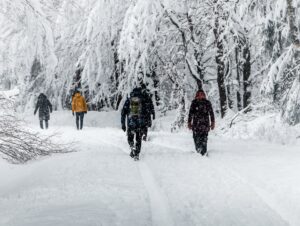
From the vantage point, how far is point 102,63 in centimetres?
2522

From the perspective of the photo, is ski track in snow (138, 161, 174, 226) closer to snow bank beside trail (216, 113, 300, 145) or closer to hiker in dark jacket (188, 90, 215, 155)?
hiker in dark jacket (188, 90, 215, 155)

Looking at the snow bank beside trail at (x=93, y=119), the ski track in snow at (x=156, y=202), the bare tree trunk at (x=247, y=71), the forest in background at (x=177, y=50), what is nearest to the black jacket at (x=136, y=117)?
the ski track in snow at (x=156, y=202)

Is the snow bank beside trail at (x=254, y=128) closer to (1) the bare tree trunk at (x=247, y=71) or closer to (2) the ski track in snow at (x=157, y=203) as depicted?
(1) the bare tree trunk at (x=247, y=71)

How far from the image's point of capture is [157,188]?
8914mm

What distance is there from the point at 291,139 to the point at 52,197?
10184 mm

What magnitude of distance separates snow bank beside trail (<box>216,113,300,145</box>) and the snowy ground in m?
1.83

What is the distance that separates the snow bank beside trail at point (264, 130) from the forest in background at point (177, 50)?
571mm

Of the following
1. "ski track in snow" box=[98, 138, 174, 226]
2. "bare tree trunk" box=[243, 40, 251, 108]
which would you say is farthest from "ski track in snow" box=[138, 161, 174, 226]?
"bare tree trunk" box=[243, 40, 251, 108]

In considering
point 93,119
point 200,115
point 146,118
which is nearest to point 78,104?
point 93,119

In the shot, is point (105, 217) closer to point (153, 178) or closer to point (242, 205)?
point (242, 205)

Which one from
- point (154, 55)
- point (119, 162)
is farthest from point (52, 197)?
point (154, 55)

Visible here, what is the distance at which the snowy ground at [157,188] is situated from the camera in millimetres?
6906

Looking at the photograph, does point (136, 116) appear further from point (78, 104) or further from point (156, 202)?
point (78, 104)

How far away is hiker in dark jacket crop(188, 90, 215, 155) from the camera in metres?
13.6
